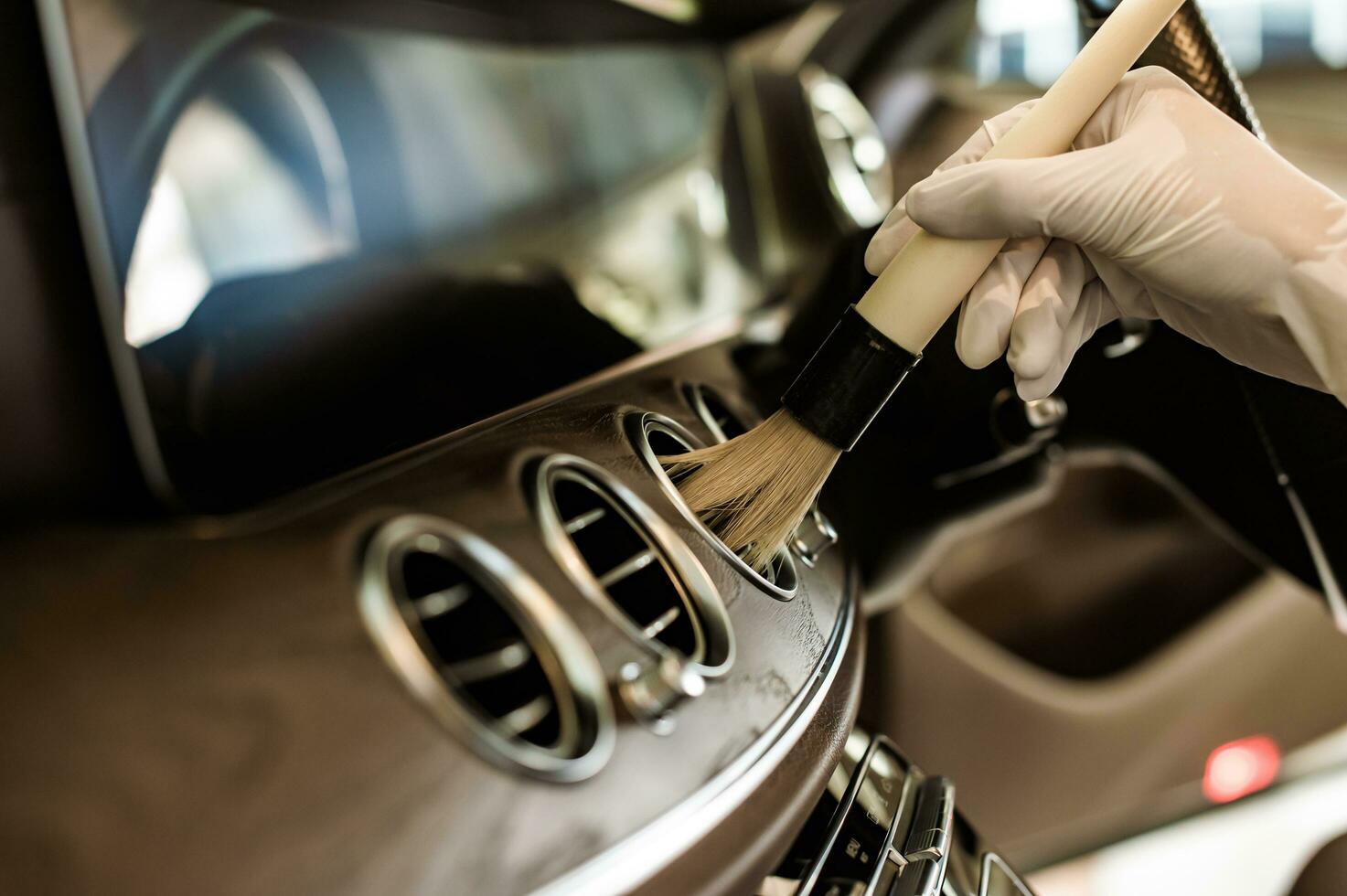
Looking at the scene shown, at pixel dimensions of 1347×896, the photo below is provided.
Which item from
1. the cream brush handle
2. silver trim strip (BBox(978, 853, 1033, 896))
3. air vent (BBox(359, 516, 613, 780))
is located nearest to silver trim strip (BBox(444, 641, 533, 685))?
air vent (BBox(359, 516, 613, 780))

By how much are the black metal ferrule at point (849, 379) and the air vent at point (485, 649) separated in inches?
7.1

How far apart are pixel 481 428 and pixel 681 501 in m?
0.11

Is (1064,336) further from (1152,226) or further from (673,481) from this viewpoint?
(673,481)

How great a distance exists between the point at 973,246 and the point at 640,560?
0.75 ft

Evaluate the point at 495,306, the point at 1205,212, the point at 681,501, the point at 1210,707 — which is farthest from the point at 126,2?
the point at 1210,707

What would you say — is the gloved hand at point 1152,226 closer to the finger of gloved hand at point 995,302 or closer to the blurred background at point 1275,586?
the finger of gloved hand at point 995,302

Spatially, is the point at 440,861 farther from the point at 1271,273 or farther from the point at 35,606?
the point at 1271,273

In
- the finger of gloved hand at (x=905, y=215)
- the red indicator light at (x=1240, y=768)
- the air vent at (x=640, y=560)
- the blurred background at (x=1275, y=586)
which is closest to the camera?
the air vent at (x=640, y=560)

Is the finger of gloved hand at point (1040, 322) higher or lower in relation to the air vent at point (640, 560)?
higher

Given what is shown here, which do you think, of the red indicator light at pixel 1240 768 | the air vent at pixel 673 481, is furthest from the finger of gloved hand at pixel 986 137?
the red indicator light at pixel 1240 768

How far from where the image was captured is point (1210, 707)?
45.4 inches

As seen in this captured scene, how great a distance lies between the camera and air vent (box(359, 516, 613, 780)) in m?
0.34

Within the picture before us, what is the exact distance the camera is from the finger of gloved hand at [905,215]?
1.80ft

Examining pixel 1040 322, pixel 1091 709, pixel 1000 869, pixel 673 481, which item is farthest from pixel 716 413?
pixel 1091 709
